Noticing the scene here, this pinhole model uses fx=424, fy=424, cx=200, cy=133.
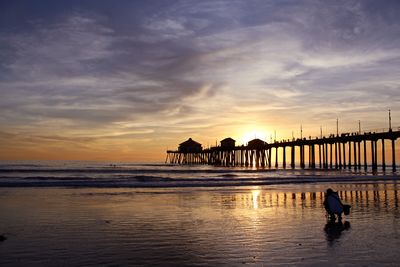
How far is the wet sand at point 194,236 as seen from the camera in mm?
8109

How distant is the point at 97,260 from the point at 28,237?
3.13 m

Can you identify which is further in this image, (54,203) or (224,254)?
(54,203)

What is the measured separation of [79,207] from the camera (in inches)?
642

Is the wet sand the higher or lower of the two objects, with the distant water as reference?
lower

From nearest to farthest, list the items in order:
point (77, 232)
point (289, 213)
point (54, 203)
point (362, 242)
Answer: point (362, 242) < point (77, 232) < point (289, 213) < point (54, 203)

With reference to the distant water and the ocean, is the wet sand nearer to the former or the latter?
the ocean

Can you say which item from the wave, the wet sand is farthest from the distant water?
the wet sand

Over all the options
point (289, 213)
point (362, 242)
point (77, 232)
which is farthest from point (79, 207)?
point (362, 242)

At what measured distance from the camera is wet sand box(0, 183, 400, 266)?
8.11 m

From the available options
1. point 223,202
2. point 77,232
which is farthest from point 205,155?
point 77,232

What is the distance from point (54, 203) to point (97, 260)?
10532 millimetres

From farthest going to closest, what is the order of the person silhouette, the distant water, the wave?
1. the distant water
2. the wave
3. the person silhouette

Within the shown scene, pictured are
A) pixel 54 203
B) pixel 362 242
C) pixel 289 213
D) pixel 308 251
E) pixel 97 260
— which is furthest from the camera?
pixel 54 203

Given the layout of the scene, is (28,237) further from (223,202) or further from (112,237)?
(223,202)
